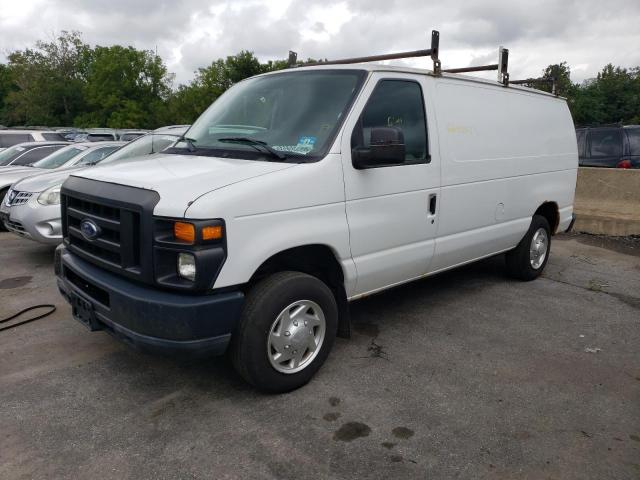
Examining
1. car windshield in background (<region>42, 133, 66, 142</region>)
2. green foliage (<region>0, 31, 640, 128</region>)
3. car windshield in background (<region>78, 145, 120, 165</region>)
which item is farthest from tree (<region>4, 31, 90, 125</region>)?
car windshield in background (<region>78, 145, 120, 165</region>)

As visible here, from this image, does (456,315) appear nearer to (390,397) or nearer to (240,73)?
(390,397)

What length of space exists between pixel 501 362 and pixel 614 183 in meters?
6.10

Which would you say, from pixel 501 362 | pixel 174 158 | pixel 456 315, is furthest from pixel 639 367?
pixel 174 158

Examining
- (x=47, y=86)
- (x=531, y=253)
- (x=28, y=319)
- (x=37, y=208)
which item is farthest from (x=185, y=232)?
(x=47, y=86)

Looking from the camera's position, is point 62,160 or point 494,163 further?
point 62,160

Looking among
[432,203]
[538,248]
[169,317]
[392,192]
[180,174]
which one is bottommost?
[538,248]

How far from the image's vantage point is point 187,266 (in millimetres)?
3043

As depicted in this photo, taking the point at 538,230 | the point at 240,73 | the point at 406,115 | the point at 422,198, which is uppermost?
the point at 240,73

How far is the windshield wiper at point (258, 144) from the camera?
11.9 ft

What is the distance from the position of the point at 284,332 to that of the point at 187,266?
0.82 meters

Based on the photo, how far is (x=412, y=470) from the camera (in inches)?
112

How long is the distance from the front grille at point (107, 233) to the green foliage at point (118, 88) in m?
44.7

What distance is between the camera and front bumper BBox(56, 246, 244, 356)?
3.04 metres

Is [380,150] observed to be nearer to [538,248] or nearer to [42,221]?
[538,248]
